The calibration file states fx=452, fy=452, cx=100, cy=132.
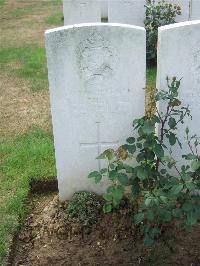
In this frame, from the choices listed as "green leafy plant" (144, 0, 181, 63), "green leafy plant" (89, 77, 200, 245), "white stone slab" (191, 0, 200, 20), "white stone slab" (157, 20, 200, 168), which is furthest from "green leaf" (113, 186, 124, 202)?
"white stone slab" (191, 0, 200, 20)

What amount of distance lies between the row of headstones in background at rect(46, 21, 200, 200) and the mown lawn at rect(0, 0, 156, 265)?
24.6 inches

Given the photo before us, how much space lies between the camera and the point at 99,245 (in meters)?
3.60

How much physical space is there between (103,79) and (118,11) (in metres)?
4.85

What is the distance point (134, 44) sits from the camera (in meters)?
3.45

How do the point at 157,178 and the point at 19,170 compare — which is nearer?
the point at 157,178

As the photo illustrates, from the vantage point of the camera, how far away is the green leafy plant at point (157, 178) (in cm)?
309

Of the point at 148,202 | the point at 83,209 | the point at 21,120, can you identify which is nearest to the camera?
the point at 148,202

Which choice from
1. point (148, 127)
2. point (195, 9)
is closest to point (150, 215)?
point (148, 127)

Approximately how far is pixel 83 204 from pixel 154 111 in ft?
3.24

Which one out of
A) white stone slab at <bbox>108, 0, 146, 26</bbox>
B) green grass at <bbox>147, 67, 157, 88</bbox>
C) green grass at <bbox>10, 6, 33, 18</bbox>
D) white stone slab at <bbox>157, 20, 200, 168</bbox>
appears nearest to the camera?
white stone slab at <bbox>157, 20, 200, 168</bbox>

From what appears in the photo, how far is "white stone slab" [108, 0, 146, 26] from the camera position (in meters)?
8.05

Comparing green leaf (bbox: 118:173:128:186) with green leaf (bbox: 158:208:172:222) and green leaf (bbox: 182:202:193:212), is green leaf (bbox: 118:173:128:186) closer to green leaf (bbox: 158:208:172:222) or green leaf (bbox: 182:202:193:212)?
green leaf (bbox: 158:208:172:222)

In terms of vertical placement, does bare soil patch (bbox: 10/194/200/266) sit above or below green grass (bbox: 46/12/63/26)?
below

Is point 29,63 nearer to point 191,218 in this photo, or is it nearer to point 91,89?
point 91,89
